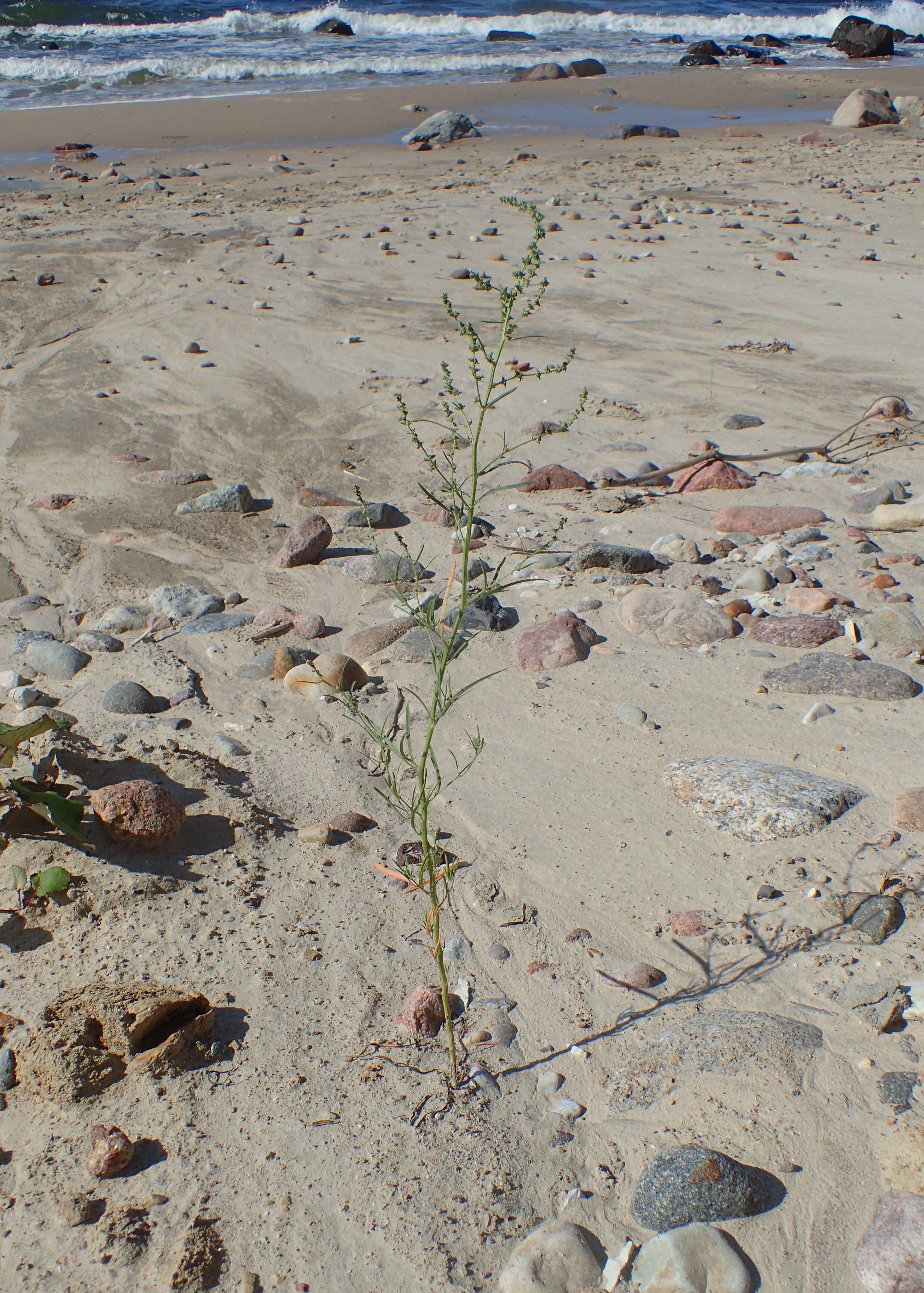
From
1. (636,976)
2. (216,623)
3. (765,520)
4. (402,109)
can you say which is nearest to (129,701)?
(216,623)

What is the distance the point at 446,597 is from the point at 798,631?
165cm

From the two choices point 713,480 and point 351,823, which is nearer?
point 351,823

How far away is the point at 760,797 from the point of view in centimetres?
233

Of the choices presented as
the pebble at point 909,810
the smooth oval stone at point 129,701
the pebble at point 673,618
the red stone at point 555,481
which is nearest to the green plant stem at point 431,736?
the pebble at point 909,810

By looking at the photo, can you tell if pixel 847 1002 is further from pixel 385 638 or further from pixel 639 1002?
pixel 385 638

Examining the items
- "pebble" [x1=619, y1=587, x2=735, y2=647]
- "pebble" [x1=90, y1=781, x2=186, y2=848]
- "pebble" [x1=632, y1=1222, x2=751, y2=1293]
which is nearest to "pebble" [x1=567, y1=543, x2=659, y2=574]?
"pebble" [x1=619, y1=587, x2=735, y2=647]

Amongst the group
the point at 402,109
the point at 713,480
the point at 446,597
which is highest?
the point at 402,109

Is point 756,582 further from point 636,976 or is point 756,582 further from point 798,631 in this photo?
point 636,976

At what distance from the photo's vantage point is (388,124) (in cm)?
1367

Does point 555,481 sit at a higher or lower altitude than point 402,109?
lower

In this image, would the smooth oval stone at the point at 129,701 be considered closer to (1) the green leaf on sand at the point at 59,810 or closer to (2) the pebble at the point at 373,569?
(1) the green leaf on sand at the point at 59,810

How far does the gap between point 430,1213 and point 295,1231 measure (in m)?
0.21

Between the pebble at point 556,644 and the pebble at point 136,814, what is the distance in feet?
3.89

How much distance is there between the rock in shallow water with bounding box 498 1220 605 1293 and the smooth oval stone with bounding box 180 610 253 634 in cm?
217
